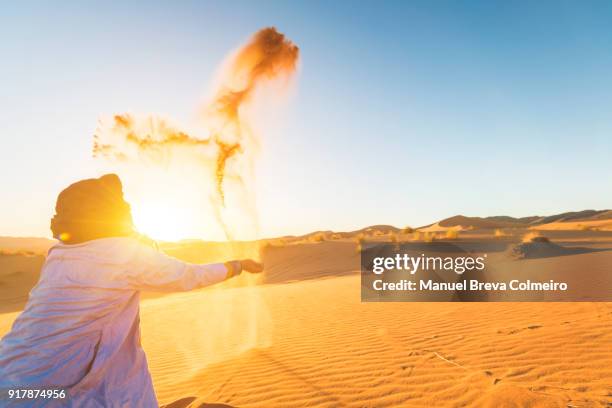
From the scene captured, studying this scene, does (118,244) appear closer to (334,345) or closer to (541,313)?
(334,345)

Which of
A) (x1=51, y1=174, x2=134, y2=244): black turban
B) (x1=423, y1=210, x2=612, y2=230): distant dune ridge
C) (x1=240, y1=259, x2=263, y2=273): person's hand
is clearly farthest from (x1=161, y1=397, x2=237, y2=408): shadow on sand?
(x1=423, y1=210, x2=612, y2=230): distant dune ridge

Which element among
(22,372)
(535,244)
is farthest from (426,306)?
(535,244)

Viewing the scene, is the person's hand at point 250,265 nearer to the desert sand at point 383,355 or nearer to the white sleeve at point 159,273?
the white sleeve at point 159,273

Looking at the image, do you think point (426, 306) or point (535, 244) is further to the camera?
point (535, 244)

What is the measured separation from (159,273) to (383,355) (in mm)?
4223

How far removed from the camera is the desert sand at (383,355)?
413 centimetres

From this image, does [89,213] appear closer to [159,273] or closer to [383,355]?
[159,273]

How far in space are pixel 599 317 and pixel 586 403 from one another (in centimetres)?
405

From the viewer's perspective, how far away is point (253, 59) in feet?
36.2

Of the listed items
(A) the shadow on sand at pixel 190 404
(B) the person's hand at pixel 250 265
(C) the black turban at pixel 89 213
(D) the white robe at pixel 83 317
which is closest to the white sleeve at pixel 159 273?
(D) the white robe at pixel 83 317

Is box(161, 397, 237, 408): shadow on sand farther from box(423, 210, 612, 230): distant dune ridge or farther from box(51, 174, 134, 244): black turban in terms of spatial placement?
box(423, 210, 612, 230): distant dune ridge

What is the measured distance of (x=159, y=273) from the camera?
7.39 feet

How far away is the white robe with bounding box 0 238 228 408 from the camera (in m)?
2.16

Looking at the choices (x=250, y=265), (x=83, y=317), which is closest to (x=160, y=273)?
(x=83, y=317)
